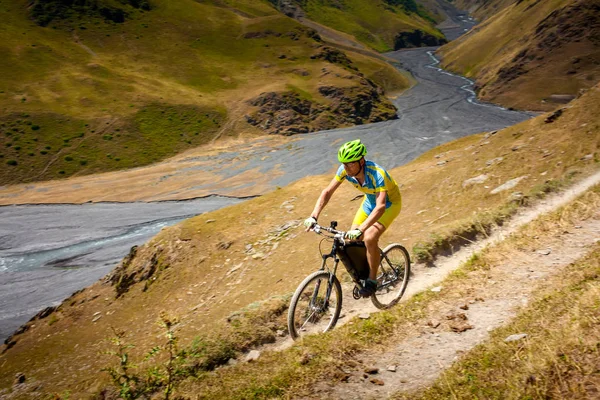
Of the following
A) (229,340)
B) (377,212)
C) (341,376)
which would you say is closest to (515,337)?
(341,376)

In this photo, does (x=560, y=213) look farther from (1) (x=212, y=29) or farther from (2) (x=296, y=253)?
(1) (x=212, y=29)

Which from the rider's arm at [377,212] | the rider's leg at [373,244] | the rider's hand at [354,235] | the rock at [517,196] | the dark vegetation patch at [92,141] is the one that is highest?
the rider's arm at [377,212]

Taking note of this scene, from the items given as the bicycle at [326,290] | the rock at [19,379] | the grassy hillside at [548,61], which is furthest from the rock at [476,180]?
the grassy hillside at [548,61]

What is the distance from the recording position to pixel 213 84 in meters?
117

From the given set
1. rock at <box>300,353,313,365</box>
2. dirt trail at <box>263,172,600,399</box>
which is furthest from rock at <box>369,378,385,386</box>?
rock at <box>300,353,313,365</box>

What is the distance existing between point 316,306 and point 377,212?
2312 mm

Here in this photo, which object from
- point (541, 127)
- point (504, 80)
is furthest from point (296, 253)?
point (504, 80)

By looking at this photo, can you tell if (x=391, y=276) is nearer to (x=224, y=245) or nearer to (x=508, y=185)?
(x=508, y=185)

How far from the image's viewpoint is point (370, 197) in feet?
28.0

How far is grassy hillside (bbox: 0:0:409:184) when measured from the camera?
8581 centimetres

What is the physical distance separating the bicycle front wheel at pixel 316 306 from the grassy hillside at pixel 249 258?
2.89 ft

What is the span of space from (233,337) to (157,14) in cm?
16414

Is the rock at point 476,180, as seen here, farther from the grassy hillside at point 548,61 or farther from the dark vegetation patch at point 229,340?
the grassy hillside at point 548,61

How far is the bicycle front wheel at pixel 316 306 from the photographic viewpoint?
7.91 m
